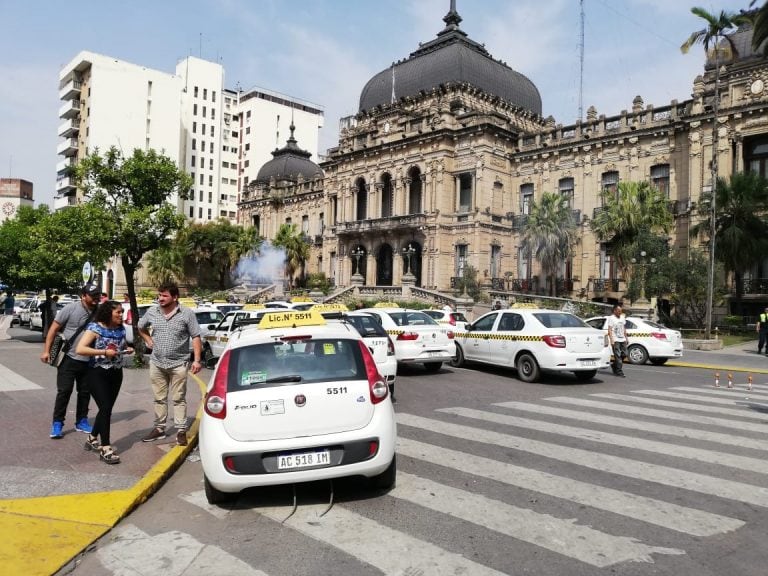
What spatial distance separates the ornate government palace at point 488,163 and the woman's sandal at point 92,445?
35671 millimetres

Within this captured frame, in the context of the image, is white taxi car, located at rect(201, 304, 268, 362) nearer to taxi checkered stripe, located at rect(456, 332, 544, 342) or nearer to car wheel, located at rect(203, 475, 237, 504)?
taxi checkered stripe, located at rect(456, 332, 544, 342)

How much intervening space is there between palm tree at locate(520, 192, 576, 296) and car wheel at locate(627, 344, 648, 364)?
766 inches

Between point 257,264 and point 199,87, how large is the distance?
4494 cm

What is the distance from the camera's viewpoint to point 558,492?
18.9 feet

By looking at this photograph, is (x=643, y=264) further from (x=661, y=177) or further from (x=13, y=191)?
(x=13, y=191)

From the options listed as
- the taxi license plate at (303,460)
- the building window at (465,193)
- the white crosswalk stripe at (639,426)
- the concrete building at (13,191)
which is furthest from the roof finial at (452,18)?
the concrete building at (13,191)

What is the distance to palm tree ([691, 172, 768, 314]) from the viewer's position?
29.4 meters

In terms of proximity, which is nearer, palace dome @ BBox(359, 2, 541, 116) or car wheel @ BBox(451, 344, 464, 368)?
car wheel @ BBox(451, 344, 464, 368)

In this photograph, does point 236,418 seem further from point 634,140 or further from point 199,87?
point 199,87

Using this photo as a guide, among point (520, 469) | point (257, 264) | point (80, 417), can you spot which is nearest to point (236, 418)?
point (520, 469)

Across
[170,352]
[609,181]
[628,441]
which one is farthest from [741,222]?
[170,352]

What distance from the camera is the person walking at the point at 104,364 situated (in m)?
6.68

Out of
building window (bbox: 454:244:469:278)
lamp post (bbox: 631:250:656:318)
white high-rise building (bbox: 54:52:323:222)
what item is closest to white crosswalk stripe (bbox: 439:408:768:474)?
lamp post (bbox: 631:250:656:318)

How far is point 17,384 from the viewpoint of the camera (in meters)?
11.8
